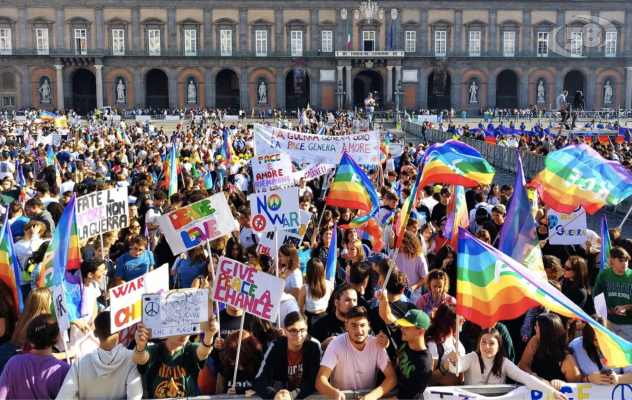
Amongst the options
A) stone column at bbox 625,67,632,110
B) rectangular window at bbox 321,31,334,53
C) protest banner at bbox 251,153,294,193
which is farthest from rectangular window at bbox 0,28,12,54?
protest banner at bbox 251,153,294,193


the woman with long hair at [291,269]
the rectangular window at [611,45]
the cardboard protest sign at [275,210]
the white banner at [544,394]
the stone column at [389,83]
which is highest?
the rectangular window at [611,45]

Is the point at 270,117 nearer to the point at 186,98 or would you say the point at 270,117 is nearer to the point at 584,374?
the point at 186,98

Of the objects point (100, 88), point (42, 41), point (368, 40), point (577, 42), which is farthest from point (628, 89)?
point (42, 41)

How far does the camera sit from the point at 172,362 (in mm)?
5383

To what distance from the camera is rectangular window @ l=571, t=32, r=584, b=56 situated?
5852 centimetres

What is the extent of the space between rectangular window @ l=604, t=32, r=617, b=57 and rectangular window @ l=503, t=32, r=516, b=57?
7.05 meters

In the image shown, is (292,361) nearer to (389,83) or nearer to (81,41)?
(389,83)

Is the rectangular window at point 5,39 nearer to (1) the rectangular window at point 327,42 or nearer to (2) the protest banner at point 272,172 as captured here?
(1) the rectangular window at point 327,42

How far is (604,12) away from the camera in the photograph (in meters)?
58.2

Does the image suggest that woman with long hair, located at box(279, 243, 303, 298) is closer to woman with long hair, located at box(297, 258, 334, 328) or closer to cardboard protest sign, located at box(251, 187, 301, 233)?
woman with long hair, located at box(297, 258, 334, 328)

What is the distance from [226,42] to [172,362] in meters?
53.8

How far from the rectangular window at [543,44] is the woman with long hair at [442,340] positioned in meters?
56.1

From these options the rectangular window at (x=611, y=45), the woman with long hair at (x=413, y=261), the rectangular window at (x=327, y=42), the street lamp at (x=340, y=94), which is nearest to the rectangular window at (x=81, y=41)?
the rectangular window at (x=327, y=42)

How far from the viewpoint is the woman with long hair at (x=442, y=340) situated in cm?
552
